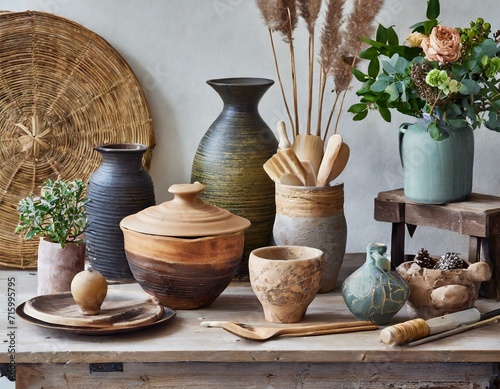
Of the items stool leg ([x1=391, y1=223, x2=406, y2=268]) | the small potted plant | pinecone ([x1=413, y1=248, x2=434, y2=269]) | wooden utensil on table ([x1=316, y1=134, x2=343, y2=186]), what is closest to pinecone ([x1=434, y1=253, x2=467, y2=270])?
pinecone ([x1=413, y1=248, x2=434, y2=269])

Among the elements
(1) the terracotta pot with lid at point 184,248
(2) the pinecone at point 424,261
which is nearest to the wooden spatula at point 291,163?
(1) the terracotta pot with lid at point 184,248

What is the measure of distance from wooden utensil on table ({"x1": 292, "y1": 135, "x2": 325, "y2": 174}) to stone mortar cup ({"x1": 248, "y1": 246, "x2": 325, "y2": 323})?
27 centimetres

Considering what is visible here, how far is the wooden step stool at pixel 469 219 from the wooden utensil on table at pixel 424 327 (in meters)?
0.16

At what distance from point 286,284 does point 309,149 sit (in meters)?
0.35

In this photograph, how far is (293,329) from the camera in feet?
4.66

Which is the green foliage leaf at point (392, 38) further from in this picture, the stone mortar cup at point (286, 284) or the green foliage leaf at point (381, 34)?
the stone mortar cup at point (286, 284)

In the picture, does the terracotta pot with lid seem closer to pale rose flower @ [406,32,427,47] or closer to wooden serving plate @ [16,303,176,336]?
wooden serving plate @ [16,303,176,336]

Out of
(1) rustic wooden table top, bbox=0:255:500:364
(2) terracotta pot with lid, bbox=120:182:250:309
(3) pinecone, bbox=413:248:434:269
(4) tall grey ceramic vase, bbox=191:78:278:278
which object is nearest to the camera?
(1) rustic wooden table top, bbox=0:255:500:364

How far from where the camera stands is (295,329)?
56.0 inches

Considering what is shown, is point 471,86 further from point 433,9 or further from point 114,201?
point 114,201

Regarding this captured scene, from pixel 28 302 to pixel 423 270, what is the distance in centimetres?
68

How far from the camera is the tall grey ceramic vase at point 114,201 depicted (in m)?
1.68

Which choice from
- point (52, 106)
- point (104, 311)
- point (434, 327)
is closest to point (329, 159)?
point (434, 327)

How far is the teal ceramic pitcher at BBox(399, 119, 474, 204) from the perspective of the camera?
63.0 inches
